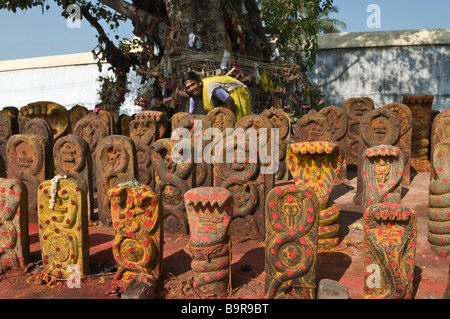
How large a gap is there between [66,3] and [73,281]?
383 inches

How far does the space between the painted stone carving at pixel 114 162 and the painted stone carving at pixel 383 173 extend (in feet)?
10.3

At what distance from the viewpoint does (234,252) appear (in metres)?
4.25

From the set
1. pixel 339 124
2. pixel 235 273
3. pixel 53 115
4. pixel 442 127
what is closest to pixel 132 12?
pixel 53 115

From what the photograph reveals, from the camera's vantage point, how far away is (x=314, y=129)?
6789 millimetres

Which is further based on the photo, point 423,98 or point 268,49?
point 268,49

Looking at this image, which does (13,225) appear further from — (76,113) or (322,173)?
(76,113)

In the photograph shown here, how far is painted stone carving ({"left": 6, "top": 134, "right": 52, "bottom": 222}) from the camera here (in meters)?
5.18

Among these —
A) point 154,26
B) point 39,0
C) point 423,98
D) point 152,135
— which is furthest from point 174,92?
point 423,98

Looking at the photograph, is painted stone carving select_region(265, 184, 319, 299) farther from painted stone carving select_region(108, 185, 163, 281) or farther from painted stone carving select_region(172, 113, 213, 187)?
painted stone carving select_region(172, 113, 213, 187)

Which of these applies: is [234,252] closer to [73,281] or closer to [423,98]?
[73,281]

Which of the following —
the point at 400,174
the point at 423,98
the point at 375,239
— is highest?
the point at 423,98

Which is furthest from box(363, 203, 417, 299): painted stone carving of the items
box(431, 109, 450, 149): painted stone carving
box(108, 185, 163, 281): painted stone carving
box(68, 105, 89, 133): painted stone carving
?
box(68, 105, 89, 133): painted stone carving

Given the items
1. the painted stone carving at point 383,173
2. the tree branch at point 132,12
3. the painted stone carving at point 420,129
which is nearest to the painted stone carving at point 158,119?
the painted stone carving at point 383,173

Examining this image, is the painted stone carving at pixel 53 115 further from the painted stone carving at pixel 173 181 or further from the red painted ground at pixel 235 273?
the painted stone carving at pixel 173 181
